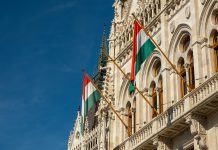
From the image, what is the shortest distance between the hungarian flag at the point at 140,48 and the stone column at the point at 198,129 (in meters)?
5.10

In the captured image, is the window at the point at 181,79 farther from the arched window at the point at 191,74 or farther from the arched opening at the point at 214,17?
the arched opening at the point at 214,17

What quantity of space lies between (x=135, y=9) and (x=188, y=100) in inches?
489

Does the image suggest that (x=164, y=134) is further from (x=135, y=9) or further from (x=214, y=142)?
(x=135, y=9)

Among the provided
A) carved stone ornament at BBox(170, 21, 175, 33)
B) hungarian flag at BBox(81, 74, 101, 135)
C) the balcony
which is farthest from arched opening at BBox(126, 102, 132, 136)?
carved stone ornament at BBox(170, 21, 175, 33)

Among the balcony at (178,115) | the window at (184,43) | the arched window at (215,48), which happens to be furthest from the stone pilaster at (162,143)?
the window at (184,43)

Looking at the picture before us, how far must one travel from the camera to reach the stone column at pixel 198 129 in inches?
1000

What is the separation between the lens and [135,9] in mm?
37625

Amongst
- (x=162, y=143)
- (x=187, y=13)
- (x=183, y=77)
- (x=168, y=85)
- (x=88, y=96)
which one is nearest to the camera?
(x=162, y=143)


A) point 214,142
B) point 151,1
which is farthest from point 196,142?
point 151,1

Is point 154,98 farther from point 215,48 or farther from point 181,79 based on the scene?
point 215,48

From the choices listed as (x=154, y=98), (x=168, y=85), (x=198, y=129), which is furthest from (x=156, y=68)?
(x=198, y=129)

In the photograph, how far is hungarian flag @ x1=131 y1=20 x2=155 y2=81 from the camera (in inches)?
1178

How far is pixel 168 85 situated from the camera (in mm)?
30281

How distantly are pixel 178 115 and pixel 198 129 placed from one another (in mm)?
1851
